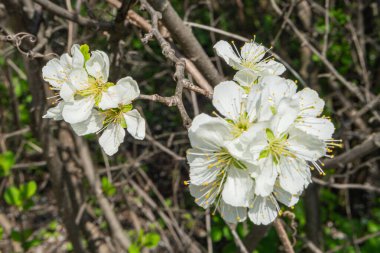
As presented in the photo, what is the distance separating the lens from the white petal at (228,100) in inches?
43.0

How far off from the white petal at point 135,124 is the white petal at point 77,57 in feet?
0.62

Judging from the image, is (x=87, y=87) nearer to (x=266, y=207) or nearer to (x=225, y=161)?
(x=225, y=161)

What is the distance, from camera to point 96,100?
120 centimetres

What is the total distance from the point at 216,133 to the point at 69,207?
154 cm

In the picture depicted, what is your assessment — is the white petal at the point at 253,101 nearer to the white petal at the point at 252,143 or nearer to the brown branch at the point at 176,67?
the white petal at the point at 252,143

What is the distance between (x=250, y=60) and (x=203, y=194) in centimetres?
49

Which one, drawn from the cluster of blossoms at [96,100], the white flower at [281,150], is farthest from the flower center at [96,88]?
the white flower at [281,150]

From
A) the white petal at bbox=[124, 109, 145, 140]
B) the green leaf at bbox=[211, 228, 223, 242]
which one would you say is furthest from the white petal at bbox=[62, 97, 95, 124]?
the green leaf at bbox=[211, 228, 223, 242]

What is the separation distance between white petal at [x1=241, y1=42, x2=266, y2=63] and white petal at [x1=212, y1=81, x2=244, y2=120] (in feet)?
1.04

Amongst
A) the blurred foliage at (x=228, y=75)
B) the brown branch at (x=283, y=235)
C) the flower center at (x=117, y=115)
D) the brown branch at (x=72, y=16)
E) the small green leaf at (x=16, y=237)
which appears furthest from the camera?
the blurred foliage at (x=228, y=75)

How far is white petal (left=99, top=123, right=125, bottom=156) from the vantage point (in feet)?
3.94

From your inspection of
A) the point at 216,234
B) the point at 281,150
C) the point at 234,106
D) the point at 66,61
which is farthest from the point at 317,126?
the point at 216,234

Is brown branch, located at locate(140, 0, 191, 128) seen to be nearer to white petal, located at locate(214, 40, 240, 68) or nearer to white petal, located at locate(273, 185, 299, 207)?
white petal, located at locate(214, 40, 240, 68)

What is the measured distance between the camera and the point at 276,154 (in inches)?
43.2
